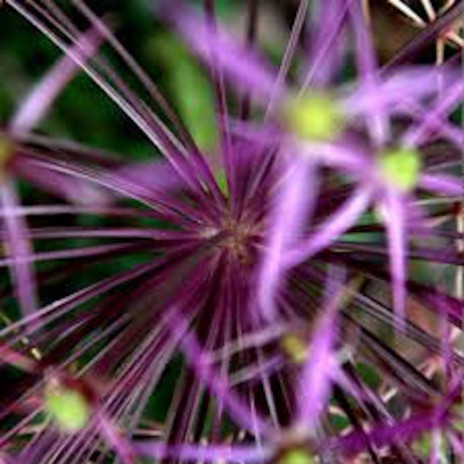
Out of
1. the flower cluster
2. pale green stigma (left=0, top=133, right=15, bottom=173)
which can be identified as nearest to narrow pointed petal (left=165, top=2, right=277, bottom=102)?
the flower cluster

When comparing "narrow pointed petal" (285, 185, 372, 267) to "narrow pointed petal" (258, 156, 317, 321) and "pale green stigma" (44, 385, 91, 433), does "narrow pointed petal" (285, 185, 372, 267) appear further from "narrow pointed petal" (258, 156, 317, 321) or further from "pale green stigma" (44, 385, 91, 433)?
"pale green stigma" (44, 385, 91, 433)

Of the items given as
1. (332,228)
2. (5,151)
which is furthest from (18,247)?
(332,228)

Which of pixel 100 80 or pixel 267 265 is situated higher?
pixel 100 80

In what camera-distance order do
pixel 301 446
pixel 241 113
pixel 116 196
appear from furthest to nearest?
pixel 116 196 → pixel 241 113 → pixel 301 446

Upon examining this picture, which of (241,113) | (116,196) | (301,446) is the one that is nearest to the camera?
(301,446)

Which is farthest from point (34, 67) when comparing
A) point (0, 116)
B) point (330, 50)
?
point (330, 50)

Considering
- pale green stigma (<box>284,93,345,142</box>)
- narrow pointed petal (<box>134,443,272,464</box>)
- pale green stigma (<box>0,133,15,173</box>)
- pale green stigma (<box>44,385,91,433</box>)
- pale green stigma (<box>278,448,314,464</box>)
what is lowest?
narrow pointed petal (<box>134,443,272,464</box>)

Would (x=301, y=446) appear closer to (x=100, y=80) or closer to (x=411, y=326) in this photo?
(x=411, y=326)
